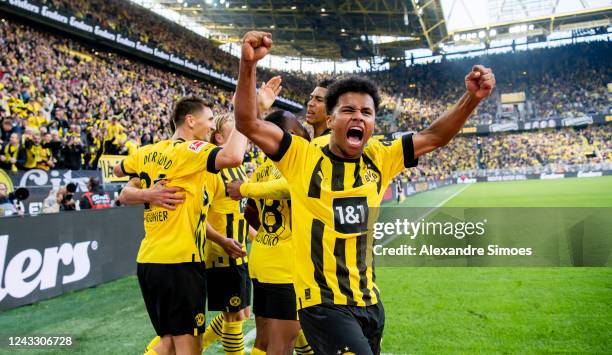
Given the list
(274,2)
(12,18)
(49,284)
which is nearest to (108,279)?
(49,284)

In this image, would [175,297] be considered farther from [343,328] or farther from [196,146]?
[343,328]

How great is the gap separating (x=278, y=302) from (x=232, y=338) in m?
0.96

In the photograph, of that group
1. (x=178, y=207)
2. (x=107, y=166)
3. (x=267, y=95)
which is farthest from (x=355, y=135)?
(x=107, y=166)

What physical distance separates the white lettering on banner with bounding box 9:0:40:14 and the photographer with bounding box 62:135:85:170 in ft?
29.9

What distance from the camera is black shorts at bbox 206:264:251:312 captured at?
4.10m

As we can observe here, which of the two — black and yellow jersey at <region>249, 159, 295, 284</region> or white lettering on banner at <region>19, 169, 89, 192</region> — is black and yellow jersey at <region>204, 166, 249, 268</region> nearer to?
black and yellow jersey at <region>249, 159, 295, 284</region>

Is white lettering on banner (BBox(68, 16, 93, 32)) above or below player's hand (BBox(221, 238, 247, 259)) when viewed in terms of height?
above

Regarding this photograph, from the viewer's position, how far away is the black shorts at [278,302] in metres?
3.45

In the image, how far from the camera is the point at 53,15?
19.4 metres

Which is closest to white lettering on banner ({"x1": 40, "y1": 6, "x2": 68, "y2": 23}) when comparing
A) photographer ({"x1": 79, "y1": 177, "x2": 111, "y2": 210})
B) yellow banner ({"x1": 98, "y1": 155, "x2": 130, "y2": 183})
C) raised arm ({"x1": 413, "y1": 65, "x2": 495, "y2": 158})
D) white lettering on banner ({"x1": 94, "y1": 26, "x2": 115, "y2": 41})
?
white lettering on banner ({"x1": 94, "y1": 26, "x2": 115, "y2": 41})

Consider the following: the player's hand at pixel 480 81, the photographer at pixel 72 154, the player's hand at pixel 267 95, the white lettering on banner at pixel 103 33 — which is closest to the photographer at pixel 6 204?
the photographer at pixel 72 154

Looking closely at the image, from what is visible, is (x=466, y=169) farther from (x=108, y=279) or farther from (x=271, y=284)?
(x=271, y=284)

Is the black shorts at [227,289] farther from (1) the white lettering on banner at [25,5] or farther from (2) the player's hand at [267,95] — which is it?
(1) the white lettering on banner at [25,5]

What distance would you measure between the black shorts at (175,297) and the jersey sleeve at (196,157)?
2.21 ft
